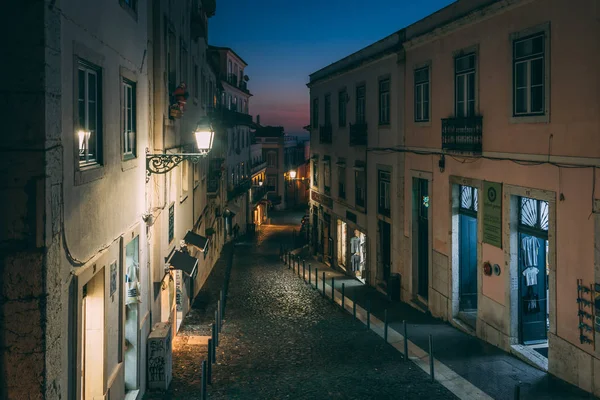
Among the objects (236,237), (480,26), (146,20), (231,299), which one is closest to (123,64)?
(146,20)

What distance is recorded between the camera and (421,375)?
11.4 metres

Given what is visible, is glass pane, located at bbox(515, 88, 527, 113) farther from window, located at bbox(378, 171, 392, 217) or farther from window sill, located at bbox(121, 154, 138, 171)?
window sill, located at bbox(121, 154, 138, 171)

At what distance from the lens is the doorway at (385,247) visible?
21.6 metres

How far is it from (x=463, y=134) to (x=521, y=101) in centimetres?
239

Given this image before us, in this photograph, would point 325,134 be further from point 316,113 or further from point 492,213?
point 492,213

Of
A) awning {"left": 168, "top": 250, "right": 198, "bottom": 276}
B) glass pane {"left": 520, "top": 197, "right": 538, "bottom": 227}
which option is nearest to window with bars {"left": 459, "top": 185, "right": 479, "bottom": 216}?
glass pane {"left": 520, "top": 197, "right": 538, "bottom": 227}

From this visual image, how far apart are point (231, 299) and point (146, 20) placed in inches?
468

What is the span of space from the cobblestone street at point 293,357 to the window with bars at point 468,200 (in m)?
4.23

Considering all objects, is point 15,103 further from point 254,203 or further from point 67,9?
point 254,203

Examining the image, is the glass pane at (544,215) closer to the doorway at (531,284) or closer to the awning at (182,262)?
the doorway at (531,284)

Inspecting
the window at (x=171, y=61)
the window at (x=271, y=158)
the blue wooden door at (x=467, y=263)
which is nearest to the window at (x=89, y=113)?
the window at (x=171, y=61)

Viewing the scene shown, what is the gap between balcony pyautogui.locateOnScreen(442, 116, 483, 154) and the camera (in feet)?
46.4

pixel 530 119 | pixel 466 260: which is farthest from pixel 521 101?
pixel 466 260

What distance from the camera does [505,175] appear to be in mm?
12992
